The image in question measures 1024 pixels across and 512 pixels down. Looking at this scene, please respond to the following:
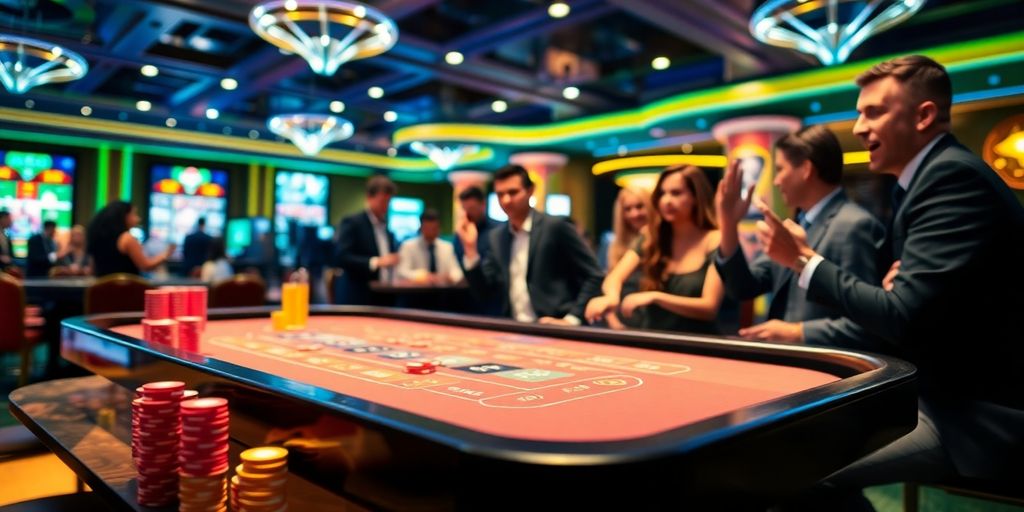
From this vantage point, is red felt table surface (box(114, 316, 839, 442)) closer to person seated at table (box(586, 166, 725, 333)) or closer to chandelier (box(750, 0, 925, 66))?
person seated at table (box(586, 166, 725, 333))

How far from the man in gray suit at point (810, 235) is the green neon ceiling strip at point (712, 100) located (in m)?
4.14

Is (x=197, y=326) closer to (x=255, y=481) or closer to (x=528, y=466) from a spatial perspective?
(x=255, y=481)

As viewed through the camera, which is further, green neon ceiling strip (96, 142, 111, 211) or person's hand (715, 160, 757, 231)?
green neon ceiling strip (96, 142, 111, 211)

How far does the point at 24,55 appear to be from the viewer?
19.7 feet

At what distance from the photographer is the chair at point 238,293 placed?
442 centimetres

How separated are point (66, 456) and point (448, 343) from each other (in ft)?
2.98

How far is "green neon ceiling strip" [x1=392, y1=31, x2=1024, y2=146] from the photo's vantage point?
587 centimetres

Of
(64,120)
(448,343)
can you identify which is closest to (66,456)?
(448,343)

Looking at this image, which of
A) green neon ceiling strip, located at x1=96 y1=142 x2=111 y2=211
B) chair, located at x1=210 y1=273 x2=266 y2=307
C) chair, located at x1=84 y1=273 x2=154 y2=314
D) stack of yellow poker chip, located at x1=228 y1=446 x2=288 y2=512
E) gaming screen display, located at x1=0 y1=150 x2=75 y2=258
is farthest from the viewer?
green neon ceiling strip, located at x1=96 y1=142 x2=111 y2=211

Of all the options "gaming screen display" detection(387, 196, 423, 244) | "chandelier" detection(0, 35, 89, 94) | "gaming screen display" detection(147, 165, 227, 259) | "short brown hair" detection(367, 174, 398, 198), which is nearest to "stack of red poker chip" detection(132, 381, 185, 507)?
"short brown hair" detection(367, 174, 398, 198)

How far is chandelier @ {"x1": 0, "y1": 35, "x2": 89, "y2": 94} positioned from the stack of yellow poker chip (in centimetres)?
647

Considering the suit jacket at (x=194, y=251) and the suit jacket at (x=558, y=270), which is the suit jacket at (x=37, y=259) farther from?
the suit jacket at (x=558, y=270)

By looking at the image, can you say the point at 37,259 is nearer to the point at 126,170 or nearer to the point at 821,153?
the point at 126,170

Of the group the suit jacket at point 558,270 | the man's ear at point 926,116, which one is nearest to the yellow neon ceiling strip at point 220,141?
the suit jacket at point 558,270
